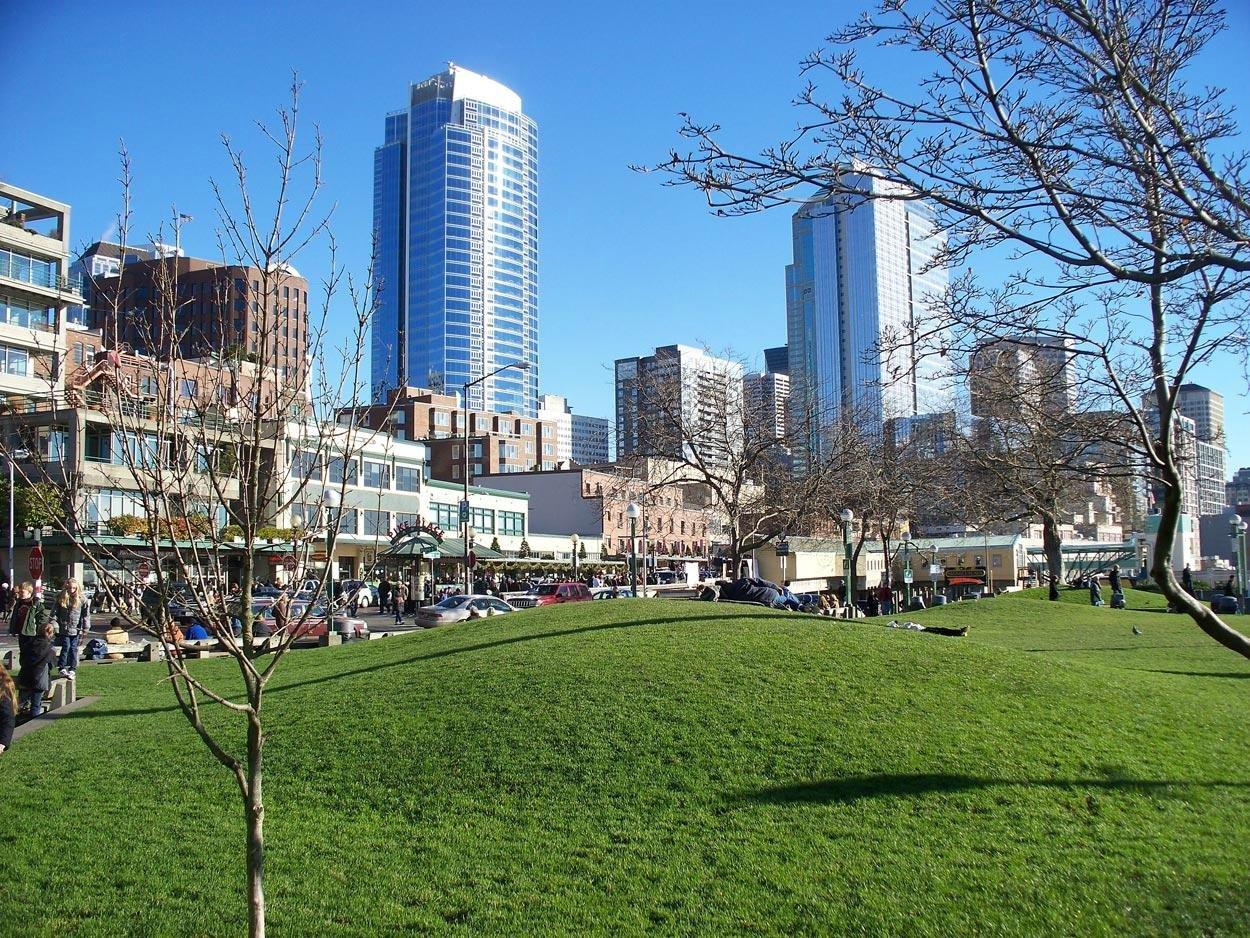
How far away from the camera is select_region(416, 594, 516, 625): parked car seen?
30.6 metres

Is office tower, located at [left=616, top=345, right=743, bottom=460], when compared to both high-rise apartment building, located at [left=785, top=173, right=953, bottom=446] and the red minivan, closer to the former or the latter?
high-rise apartment building, located at [left=785, top=173, right=953, bottom=446]

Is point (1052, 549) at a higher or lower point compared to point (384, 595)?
higher

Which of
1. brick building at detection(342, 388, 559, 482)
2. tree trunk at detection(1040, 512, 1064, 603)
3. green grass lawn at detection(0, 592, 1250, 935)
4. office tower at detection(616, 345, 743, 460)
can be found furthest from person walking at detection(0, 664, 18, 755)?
brick building at detection(342, 388, 559, 482)

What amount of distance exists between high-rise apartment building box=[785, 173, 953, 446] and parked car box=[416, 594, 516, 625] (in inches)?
468

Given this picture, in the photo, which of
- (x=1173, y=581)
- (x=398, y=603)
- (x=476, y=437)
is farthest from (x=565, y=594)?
(x=476, y=437)

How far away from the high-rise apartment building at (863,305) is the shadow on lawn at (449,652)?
4852 millimetres

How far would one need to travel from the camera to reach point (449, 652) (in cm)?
1481

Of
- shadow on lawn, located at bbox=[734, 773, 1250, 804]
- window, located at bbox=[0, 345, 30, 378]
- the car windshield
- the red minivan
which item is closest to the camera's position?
shadow on lawn, located at bbox=[734, 773, 1250, 804]

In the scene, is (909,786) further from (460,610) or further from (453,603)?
(453,603)

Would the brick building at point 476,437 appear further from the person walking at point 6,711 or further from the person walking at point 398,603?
the person walking at point 6,711

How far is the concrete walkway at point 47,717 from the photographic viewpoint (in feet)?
42.1

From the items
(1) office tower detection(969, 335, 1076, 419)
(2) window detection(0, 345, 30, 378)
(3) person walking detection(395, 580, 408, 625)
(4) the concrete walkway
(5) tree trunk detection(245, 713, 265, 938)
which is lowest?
(3) person walking detection(395, 580, 408, 625)

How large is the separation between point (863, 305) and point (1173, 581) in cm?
7619

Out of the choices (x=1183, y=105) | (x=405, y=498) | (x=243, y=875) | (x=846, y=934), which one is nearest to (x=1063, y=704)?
(x=846, y=934)
